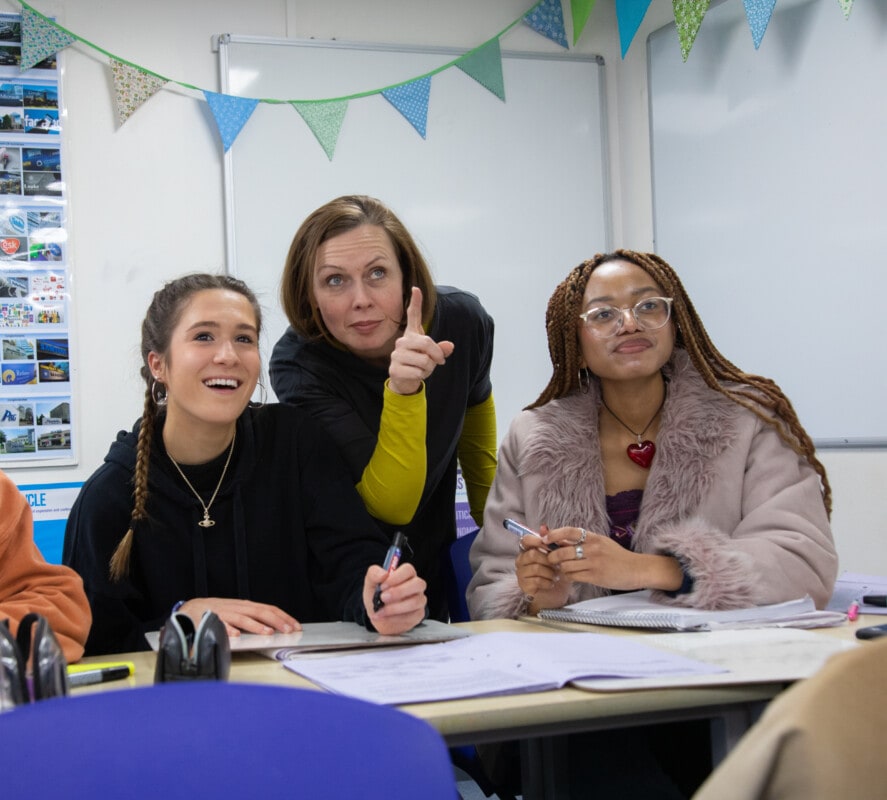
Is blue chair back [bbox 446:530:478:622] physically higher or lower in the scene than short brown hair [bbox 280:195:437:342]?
lower

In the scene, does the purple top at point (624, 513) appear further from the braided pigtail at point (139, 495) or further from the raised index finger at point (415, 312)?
the braided pigtail at point (139, 495)

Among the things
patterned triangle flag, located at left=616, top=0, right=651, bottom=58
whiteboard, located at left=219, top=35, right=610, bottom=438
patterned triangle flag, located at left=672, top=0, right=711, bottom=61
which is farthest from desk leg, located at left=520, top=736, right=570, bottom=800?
patterned triangle flag, located at left=616, top=0, right=651, bottom=58

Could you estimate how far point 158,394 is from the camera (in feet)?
6.15

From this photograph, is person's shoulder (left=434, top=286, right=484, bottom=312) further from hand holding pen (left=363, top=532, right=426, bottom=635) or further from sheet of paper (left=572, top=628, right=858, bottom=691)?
sheet of paper (left=572, top=628, right=858, bottom=691)

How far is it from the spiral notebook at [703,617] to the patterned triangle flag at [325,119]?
240 cm

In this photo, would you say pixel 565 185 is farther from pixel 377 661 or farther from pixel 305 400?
pixel 377 661

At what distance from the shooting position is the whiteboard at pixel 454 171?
3.54 m

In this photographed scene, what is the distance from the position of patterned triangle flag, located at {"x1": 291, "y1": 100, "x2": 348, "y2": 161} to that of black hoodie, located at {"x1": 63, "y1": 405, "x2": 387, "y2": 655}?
6.34ft

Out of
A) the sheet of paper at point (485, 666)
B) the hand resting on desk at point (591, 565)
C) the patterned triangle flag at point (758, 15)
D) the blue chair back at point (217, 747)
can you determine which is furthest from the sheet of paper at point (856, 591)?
the patterned triangle flag at point (758, 15)

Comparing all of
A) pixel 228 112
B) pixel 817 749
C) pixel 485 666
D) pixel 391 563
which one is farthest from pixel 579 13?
pixel 817 749

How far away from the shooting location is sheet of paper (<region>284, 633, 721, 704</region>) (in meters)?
1.07

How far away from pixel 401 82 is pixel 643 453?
221 centimetres

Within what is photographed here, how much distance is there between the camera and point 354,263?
203 centimetres

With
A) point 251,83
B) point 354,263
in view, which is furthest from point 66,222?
point 354,263
